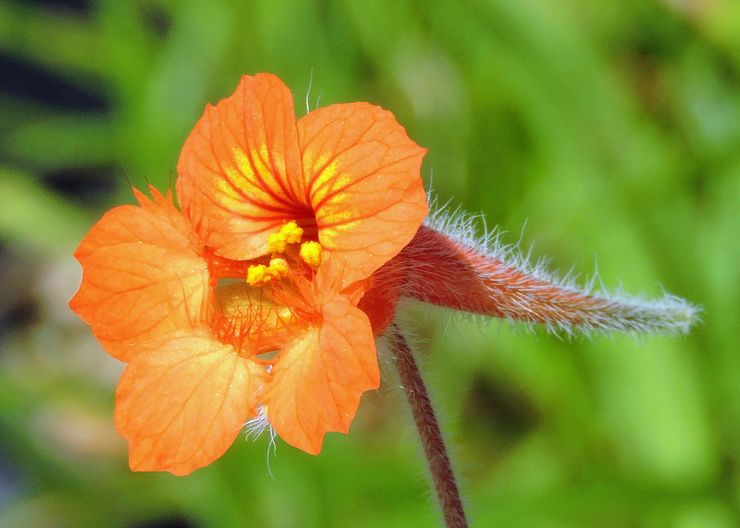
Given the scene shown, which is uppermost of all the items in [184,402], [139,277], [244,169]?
[244,169]

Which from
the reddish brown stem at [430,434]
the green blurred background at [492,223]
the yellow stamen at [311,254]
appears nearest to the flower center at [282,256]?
the yellow stamen at [311,254]

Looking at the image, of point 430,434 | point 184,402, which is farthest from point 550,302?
point 184,402

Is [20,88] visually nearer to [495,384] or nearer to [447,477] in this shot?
[495,384]

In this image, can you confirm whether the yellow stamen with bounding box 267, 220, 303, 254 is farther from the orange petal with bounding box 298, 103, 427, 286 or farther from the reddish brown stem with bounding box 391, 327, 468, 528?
the reddish brown stem with bounding box 391, 327, 468, 528

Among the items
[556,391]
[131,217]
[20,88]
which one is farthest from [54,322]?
[131,217]

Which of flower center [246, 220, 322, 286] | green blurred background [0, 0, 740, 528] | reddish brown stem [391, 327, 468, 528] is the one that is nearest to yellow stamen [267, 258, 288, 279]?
flower center [246, 220, 322, 286]

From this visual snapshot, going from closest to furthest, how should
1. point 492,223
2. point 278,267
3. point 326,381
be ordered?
point 326,381 → point 278,267 → point 492,223

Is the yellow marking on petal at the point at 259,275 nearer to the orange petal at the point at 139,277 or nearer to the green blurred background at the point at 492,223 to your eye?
the orange petal at the point at 139,277

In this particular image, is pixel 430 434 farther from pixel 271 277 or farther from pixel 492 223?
pixel 492 223
